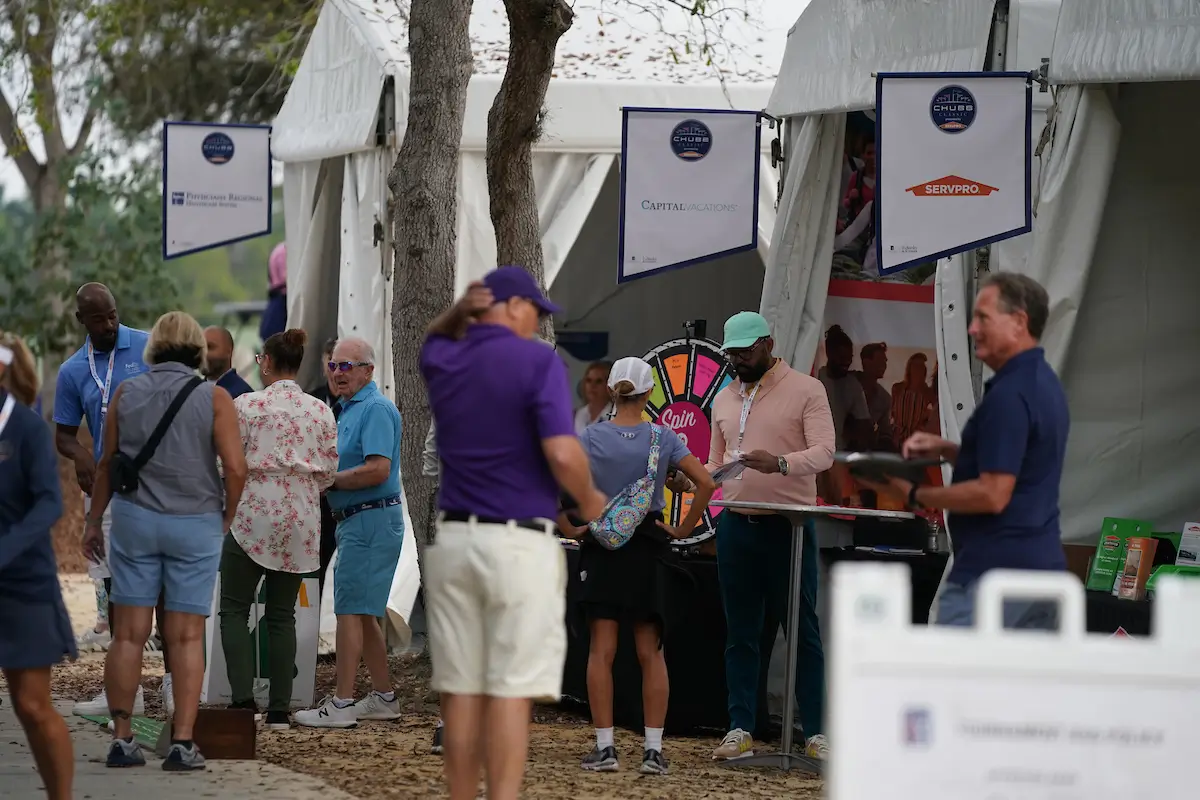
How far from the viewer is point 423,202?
8.45m

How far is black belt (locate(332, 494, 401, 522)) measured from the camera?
788 centimetres

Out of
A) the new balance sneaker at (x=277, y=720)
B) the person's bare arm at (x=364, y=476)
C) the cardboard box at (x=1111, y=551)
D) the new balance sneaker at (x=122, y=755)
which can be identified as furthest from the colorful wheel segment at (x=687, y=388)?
the new balance sneaker at (x=122, y=755)

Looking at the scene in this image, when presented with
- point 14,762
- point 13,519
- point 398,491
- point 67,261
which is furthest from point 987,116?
point 67,261

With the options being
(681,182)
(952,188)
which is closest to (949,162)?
(952,188)

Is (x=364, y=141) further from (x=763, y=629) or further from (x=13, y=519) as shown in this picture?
(x=13, y=519)

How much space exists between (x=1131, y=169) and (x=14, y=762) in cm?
523

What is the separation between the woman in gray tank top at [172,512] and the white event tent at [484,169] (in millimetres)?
3104


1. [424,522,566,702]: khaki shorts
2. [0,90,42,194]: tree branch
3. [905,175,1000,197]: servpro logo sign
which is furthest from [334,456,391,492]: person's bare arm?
[0,90,42,194]: tree branch

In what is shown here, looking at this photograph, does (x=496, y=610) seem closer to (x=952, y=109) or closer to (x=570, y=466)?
(x=570, y=466)

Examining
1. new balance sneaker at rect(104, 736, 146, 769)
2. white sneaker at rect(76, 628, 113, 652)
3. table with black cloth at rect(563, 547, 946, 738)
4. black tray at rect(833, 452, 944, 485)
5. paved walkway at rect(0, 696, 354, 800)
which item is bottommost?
white sneaker at rect(76, 628, 113, 652)

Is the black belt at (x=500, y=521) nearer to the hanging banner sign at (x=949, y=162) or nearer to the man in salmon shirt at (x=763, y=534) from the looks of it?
the man in salmon shirt at (x=763, y=534)

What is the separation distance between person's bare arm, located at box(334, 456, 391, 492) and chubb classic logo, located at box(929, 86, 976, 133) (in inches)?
110

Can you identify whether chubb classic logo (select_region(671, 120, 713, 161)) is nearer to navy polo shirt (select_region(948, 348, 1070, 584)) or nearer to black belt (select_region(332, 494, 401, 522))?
black belt (select_region(332, 494, 401, 522))

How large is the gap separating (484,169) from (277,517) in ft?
12.4
